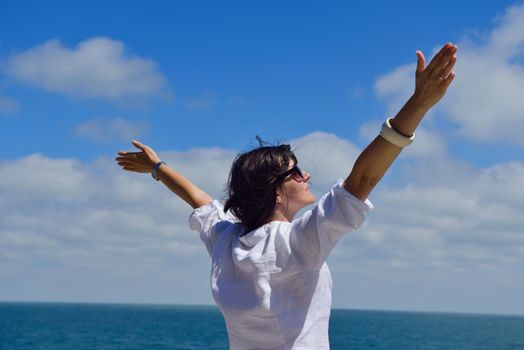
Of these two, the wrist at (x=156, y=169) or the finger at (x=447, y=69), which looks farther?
the wrist at (x=156, y=169)

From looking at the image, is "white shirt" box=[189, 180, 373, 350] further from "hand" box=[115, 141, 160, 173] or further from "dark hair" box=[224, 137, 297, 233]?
"hand" box=[115, 141, 160, 173]

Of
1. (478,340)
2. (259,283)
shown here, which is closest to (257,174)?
(259,283)

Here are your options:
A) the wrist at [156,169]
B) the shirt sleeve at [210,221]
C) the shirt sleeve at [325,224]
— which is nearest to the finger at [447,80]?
the shirt sleeve at [325,224]

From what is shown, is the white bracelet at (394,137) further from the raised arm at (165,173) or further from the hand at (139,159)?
the hand at (139,159)

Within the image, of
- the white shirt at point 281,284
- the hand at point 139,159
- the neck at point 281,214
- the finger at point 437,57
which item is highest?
the hand at point 139,159

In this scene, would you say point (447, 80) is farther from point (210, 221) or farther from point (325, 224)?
point (210, 221)

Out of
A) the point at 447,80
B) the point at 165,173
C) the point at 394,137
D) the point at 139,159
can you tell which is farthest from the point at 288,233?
the point at 139,159

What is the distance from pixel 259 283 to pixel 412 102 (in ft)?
3.01

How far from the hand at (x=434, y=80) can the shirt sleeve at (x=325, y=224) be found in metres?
0.41

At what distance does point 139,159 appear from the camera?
4.41 meters

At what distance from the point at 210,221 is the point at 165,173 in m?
0.62

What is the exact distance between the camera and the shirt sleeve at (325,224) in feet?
9.09

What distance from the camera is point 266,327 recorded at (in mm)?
3070

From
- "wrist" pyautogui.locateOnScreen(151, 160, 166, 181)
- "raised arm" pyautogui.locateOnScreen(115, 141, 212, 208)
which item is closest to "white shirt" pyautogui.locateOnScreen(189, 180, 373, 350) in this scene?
"raised arm" pyautogui.locateOnScreen(115, 141, 212, 208)
